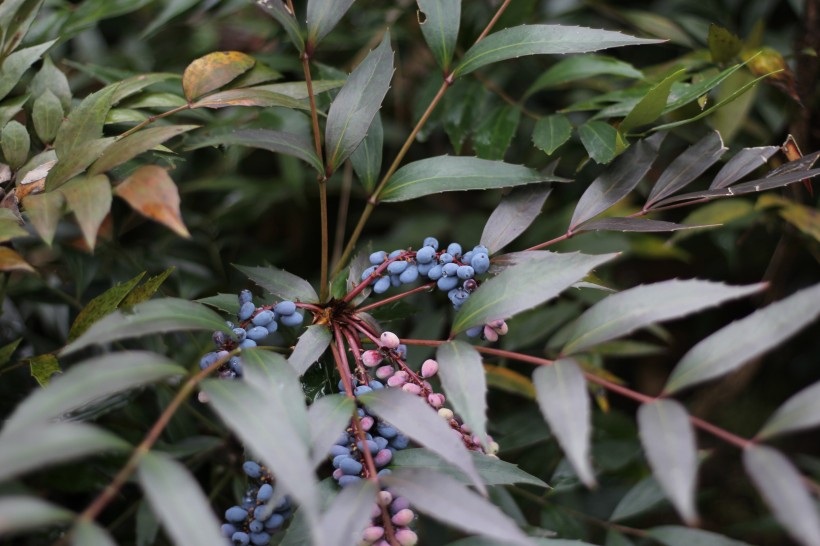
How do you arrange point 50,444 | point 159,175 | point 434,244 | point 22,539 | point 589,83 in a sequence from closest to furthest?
point 50,444, point 159,175, point 434,244, point 22,539, point 589,83

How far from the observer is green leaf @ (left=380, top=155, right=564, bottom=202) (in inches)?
23.6

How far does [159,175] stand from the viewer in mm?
467

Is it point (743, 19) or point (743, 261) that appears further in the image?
point (743, 261)

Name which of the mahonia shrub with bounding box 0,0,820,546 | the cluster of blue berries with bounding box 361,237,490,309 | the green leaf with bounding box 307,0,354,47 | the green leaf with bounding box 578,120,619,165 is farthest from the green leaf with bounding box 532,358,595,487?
the green leaf with bounding box 307,0,354,47

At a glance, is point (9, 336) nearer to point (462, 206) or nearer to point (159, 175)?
point (159, 175)

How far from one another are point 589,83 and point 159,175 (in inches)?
26.2

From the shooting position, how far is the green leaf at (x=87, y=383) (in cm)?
37

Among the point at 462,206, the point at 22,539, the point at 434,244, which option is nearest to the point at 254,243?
the point at 462,206

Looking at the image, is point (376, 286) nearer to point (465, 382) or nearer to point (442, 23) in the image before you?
point (465, 382)

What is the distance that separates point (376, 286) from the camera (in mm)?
573

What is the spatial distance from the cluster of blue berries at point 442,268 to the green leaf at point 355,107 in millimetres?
97

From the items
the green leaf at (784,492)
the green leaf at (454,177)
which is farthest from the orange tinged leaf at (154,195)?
the green leaf at (784,492)

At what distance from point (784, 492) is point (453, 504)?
0.16 meters

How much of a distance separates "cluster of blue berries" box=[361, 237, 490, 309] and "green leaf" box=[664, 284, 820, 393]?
0.54 ft
